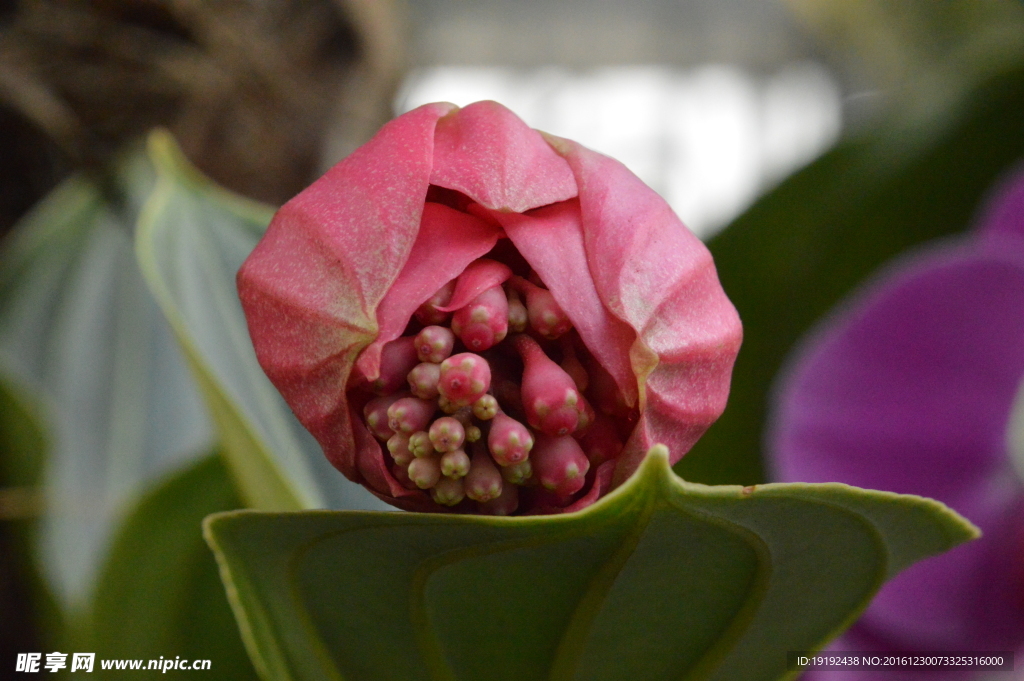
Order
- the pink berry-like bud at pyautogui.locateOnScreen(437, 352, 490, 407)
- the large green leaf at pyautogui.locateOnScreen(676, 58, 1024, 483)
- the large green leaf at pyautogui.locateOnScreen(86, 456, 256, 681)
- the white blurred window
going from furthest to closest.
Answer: the white blurred window, the large green leaf at pyautogui.locateOnScreen(676, 58, 1024, 483), the large green leaf at pyautogui.locateOnScreen(86, 456, 256, 681), the pink berry-like bud at pyautogui.locateOnScreen(437, 352, 490, 407)

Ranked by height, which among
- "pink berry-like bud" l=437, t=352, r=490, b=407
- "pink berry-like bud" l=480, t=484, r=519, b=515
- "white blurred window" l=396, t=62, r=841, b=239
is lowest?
"pink berry-like bud" l=480, t=484, r=519, b=515

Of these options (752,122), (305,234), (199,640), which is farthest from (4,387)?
(752,122)

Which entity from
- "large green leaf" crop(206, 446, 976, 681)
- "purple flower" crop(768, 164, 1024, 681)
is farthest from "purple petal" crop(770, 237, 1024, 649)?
"large green leaf" crop(206, 446, 976, 681)

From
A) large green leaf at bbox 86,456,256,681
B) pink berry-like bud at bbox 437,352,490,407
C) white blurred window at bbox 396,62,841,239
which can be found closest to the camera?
pink berry-like bud at bbox 437,352,490,407

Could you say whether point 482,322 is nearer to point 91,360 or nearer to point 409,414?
point 409,414

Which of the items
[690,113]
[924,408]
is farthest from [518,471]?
[690,113]

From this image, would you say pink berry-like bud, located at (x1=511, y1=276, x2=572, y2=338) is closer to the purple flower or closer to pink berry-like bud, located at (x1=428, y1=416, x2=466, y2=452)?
pink berry-like bud, located at (x1=428, y1=416, x2=466, y2=452)
